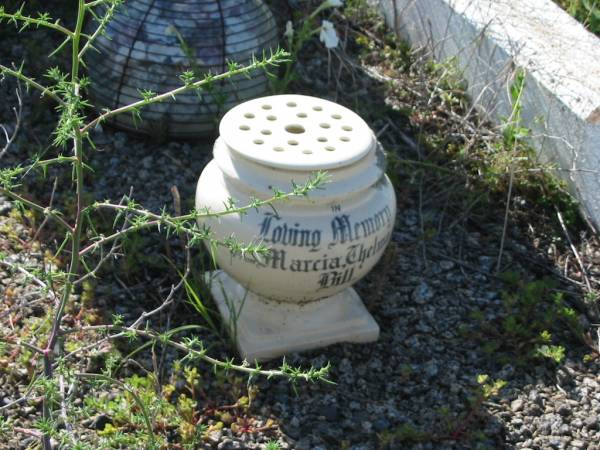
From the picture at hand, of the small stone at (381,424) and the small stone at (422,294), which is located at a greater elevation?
the small stone at (422,294)

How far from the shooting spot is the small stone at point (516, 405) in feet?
9.65

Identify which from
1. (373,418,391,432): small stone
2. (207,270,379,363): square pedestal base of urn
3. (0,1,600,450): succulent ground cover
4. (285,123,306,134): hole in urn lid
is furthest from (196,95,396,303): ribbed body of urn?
(373,418,391,432): small stone

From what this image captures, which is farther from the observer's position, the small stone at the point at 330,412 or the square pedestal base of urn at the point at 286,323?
the square pedestal base of urn at the point at 286,323

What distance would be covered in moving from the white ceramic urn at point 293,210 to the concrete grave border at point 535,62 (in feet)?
4.15

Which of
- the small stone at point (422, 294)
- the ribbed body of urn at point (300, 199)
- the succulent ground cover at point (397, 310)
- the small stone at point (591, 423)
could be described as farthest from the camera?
the small stone at point (422, 294)

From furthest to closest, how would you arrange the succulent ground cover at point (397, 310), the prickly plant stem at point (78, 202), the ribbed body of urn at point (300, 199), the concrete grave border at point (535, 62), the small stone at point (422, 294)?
1. the concrete grave border at point (535, 62)
2. the small stone at point (422, 294)
3. the succulent ground cover at point (397, 310)
4. the ribbed body of urn at point (300, 199)
5. the prickly plant stem at point (78, 202)

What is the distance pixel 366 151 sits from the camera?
2689 mm

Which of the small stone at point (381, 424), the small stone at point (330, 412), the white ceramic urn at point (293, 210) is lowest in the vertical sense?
the small stone at point (330, 412)

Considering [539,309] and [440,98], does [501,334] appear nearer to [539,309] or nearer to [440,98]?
[539,309]

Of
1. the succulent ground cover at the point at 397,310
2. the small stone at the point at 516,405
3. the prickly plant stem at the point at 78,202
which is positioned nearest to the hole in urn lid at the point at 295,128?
the succulent ground cover at the point at 397,310

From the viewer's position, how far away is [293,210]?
8.77 feet

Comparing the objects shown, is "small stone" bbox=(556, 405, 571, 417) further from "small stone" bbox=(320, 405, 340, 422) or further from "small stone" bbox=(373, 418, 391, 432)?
"small stone" bbox=(320, 405, 340, 422)

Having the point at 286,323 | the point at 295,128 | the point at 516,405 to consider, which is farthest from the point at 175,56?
the point at 516,405

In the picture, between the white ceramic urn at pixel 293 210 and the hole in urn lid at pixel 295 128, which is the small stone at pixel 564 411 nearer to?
the white ceramic urn at pixel 293 210
